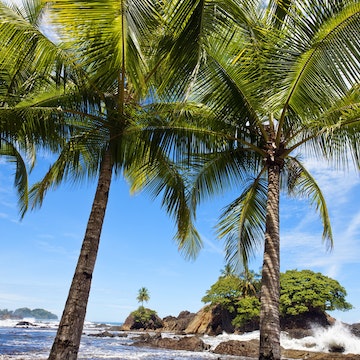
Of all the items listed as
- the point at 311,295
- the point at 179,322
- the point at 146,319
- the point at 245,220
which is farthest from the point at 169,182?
the point at 146,319

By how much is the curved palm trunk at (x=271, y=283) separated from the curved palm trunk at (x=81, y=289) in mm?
2874

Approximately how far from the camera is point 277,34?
6.88 meters

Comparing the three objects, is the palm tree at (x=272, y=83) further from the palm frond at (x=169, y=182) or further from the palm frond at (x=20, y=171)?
the palm frond at (x=20, y=171)

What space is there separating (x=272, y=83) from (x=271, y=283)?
143 inches

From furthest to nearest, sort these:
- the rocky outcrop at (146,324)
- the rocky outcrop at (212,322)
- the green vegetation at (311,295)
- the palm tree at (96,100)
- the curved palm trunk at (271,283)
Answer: the rocky outcrop at (146,324)
the rocky outcrop at (212,322)
the green vegetation at (311,295)
the curved palm trunk at (271,283)
the palm tree at (96,100)

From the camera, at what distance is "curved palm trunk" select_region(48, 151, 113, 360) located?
576 centimetres

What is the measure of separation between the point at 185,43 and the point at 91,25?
1370mm

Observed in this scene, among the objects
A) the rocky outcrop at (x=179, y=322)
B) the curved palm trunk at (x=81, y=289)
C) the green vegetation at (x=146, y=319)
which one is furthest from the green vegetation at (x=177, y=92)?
the green vegetation at (x=146, y=319)

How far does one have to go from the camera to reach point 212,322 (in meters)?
49.2

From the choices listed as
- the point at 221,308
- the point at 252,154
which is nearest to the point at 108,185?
the point at 252,154

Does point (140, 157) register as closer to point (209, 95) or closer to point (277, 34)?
point (209, 95)

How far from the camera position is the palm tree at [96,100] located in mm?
5625

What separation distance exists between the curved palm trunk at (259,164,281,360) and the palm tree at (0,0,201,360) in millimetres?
2359

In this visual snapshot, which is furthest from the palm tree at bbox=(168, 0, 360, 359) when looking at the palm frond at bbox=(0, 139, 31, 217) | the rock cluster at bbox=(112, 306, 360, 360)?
the rock cluster at bbox=(112, 306, 360, 360)
